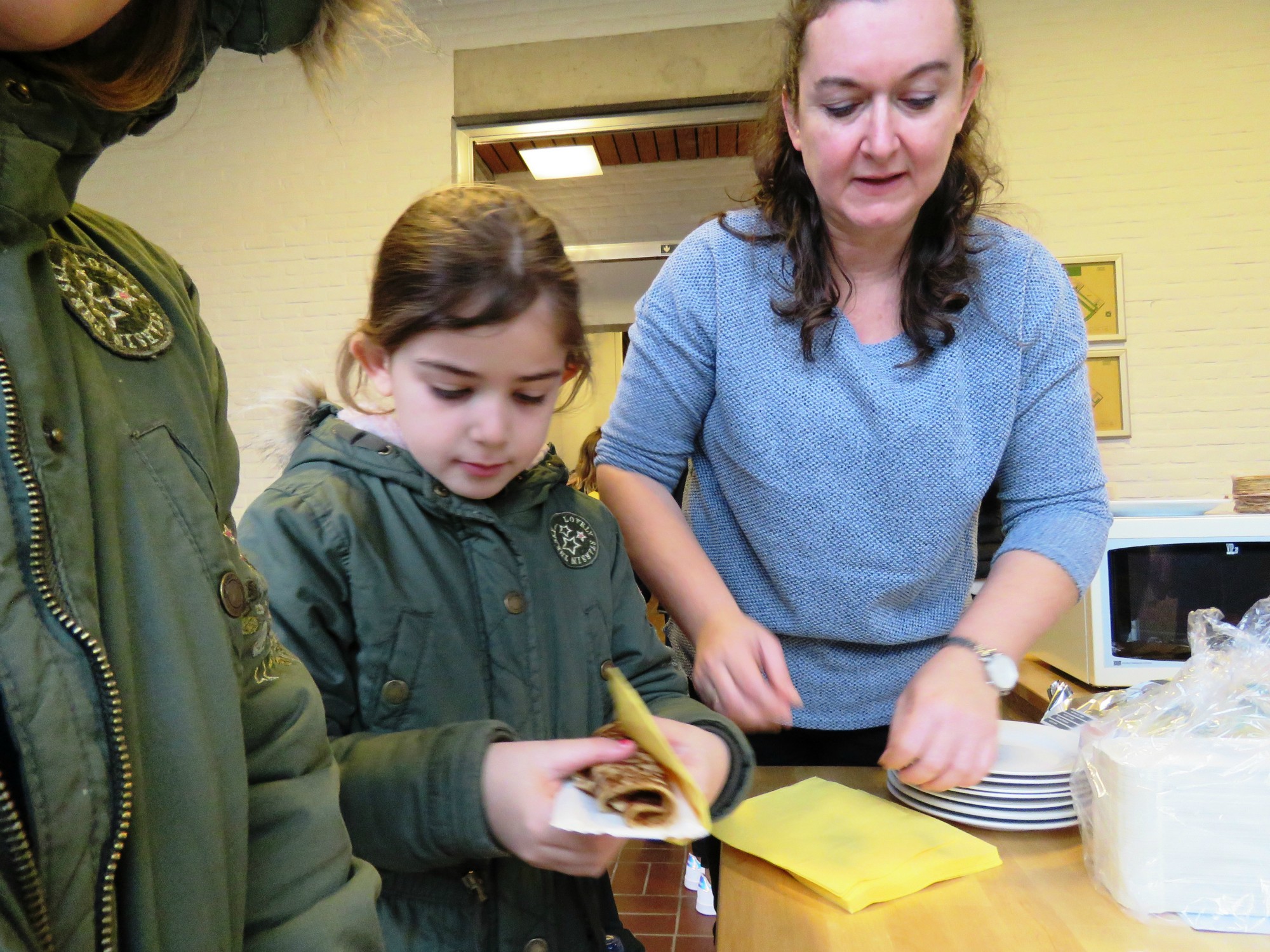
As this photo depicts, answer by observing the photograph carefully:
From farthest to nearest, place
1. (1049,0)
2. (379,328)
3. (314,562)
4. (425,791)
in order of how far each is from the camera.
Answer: (1049,0) → (379,328) → (314,562) → (425,791)

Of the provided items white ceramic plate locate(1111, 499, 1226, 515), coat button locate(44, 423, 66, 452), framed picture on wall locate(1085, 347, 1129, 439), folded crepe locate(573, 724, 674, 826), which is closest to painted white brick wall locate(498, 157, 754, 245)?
framed picture on wall locate(1085, 347, 1129, 439)

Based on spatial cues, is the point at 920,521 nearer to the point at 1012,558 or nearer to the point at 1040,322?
the point at 1012,558

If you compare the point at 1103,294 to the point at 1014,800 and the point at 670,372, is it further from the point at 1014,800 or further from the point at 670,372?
the point at 1014,800

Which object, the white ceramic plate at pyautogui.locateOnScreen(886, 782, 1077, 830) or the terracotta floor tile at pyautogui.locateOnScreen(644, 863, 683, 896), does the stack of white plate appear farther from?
the terracotta floor tile at pyautogui.locateOnScreen(644, 863, 683, 896)

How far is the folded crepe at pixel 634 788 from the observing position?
66 cm

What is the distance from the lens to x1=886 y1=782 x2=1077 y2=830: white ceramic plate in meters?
1.03

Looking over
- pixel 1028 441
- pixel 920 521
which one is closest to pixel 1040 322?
pixel 1028 441

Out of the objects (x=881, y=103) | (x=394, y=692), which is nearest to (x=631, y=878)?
(x=394, y=692)

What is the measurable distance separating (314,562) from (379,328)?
278 millimetres

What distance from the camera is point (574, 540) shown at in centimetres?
112

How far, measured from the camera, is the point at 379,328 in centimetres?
102

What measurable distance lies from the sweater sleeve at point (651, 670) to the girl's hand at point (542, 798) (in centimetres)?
21

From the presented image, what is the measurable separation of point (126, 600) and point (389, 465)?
0.48m

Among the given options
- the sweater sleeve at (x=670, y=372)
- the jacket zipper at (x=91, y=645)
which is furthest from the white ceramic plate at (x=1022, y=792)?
the jacket zipper at (x=91, y=645)
